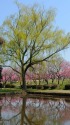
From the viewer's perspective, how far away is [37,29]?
40625mm

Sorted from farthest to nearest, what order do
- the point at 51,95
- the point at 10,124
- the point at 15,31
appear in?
1. the point at 15,31
2. the point at 51,95
3. the point at 10,124

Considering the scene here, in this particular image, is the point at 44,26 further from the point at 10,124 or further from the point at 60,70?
the point at 10,124

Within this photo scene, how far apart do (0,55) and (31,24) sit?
580 cm

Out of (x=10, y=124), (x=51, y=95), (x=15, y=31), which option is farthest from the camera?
(x=15, y=31)

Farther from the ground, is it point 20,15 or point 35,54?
point 20,15

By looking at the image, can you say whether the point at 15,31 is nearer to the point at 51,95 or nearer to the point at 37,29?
the point at 37,29

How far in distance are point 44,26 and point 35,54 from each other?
3816mm

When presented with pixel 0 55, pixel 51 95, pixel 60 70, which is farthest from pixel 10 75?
pixel 51 95

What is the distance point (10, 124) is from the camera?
40.2 ft

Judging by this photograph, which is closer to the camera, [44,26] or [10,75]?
[44,26]

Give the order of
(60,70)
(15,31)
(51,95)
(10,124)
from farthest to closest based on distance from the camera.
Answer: (60,70)
(15,31)
(51,95)
(10,124)

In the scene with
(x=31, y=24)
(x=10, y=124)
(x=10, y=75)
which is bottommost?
(x=10, y=124)

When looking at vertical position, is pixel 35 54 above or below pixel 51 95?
above

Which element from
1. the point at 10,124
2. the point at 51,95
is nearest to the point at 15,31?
the point at 51,95
